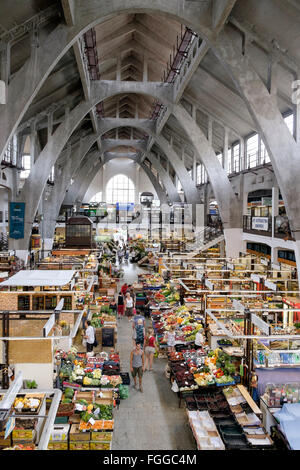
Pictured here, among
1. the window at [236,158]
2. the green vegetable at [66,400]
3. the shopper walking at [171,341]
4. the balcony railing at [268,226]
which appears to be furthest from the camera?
the window at [236,158]

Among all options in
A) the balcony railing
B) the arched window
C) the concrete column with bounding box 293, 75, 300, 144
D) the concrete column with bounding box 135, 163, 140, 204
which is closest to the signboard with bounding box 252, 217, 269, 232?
the balcony railing

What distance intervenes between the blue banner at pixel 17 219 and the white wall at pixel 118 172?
32.3 metres

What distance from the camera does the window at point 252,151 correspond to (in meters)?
18.0

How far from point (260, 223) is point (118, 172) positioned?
35044 millimetres

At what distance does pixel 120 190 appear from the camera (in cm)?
4866

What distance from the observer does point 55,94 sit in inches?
659

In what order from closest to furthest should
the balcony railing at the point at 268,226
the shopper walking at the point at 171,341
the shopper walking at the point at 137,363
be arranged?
the shopper walking at the point at 137,363
the shopper walking at the point at 171,341
the balcony railing at the point at 268,226

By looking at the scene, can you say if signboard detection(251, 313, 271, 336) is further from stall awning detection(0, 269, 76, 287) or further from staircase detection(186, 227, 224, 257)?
staircase detection(186, 227, 224, 257)

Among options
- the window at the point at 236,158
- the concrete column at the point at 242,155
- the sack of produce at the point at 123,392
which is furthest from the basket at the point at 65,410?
the window at the point at 236,158

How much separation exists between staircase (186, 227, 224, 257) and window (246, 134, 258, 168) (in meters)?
4.34

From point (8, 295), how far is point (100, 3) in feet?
28.5

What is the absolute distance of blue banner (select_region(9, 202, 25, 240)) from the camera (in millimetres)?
15453

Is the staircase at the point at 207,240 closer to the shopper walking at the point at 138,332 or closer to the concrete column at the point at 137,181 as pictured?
the shopper walking at the point at 138,332

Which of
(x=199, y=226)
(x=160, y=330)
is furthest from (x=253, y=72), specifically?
(x=199, y=226)
